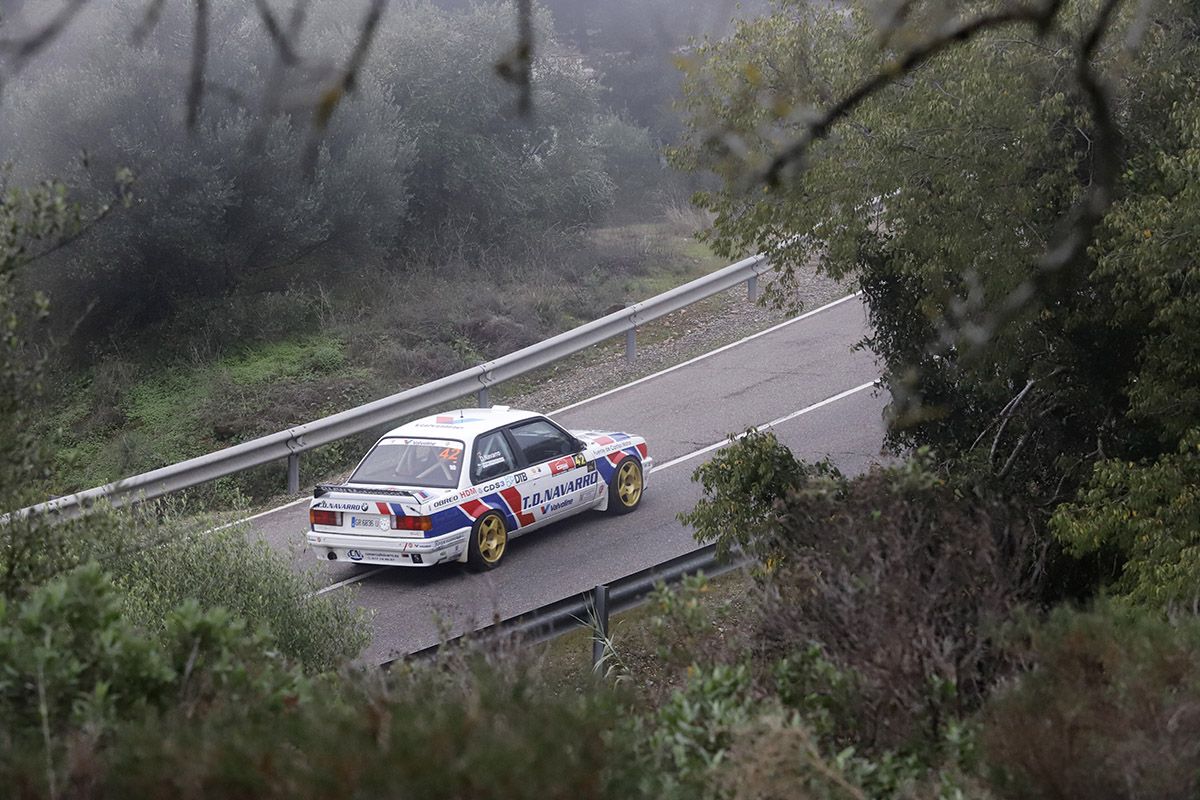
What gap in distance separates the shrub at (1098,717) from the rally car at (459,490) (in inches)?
294

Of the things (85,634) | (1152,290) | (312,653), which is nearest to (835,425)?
(1152,290)

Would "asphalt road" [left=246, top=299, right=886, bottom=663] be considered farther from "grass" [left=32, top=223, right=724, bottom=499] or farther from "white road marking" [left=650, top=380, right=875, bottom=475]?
"grass" [left=32, top=223, right=724, bottom=499]

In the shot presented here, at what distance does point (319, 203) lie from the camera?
69.4 feet

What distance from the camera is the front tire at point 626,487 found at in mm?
13516

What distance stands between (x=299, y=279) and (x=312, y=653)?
14.0m

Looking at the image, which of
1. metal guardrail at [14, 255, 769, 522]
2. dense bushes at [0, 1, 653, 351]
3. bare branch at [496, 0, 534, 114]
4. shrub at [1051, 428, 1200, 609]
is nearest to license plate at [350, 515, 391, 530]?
metal guardrail at [14, 255, 769, 522]

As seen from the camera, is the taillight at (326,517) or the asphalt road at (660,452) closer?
the asphalt road at (660,452)

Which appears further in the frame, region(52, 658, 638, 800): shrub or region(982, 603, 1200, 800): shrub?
region(982, 603, 1200, 800): shrub

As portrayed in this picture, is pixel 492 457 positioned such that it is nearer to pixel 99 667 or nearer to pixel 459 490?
pixel 459 490

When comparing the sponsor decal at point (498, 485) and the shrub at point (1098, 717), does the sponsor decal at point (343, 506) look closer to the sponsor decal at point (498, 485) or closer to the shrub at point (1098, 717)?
the sponsor decal at point (498, 485)

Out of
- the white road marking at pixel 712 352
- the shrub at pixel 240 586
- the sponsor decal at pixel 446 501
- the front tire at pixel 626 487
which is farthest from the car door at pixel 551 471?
the white road marking at pixel 712 352

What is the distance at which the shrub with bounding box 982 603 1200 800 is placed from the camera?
3.84 meters

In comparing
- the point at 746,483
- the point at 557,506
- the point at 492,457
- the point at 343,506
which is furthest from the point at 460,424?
the point at 746,483

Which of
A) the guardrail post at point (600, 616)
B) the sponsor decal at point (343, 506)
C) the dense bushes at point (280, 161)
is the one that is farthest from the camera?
the dense bushes at point (280, 161)
